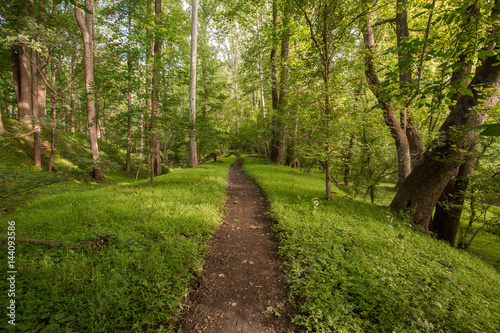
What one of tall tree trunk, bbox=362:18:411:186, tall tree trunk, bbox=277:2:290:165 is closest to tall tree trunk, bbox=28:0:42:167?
tall tree trunk, bbox=277:2:290:165

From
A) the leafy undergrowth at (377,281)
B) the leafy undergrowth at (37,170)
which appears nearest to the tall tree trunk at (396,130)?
the leafy undergrowth at (377,281)

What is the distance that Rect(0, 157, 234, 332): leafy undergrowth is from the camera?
7.66 ft

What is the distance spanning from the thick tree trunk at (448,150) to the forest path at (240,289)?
4.39 meters

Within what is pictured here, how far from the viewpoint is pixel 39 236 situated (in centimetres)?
350

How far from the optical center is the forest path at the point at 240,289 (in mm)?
2609

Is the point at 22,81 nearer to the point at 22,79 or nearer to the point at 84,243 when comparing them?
the point at 22,79

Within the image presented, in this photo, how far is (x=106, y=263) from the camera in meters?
3.02

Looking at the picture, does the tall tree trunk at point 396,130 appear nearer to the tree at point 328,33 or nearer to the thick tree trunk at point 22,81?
the tree at point 328,33

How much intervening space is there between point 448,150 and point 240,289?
239 inches

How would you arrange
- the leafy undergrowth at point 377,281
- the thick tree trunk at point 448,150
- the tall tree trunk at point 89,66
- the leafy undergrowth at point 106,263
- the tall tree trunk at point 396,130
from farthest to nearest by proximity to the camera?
the tall tree trunk at point 89,66, the tall tree trunk at point 396,130, the thick tree trunk at point 448,150, the leafy undergrowth at point 377,281, the leafy undergrowth at point 106,263

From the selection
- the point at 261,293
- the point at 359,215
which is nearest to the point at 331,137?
the point at 359,215

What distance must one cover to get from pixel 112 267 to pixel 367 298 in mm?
3743

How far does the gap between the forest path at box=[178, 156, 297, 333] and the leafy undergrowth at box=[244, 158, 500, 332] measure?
0.30m

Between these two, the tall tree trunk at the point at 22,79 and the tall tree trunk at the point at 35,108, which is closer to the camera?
the tall tree trunk at the point at 35,108
